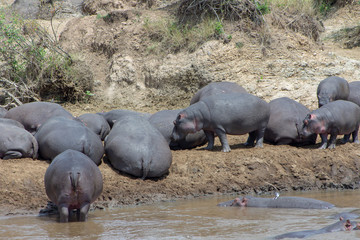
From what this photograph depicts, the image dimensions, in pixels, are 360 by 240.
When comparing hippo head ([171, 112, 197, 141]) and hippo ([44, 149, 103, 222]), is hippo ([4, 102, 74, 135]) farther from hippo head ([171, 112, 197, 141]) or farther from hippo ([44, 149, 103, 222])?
hippo ([44, 149, 103, 222])

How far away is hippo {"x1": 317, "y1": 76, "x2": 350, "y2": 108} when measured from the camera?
32.9 feet

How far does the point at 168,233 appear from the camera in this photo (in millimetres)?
5473

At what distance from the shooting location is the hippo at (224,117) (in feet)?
28.3

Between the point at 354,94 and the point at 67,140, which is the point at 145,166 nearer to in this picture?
the point at 67,140

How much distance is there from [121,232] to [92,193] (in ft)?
2.20

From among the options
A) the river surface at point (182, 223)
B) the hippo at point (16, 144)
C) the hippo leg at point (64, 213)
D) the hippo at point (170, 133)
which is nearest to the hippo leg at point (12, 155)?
the hippo at point (16, 144)

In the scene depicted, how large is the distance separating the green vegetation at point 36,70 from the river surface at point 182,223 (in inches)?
275

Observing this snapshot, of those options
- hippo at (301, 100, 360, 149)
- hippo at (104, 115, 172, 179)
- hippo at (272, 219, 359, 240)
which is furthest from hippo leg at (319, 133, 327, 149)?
hippo at (272, 219, 359, 240)

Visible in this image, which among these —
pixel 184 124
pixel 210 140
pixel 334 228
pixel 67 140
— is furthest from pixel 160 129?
pixel 334 228

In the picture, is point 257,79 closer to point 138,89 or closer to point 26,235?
point 138,89

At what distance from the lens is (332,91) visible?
10062mm

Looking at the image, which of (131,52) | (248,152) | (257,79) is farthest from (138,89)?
(248,152)

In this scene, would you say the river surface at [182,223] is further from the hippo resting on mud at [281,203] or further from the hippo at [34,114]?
the hippo at [34,114]

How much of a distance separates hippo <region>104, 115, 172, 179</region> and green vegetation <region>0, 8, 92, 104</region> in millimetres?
5756
